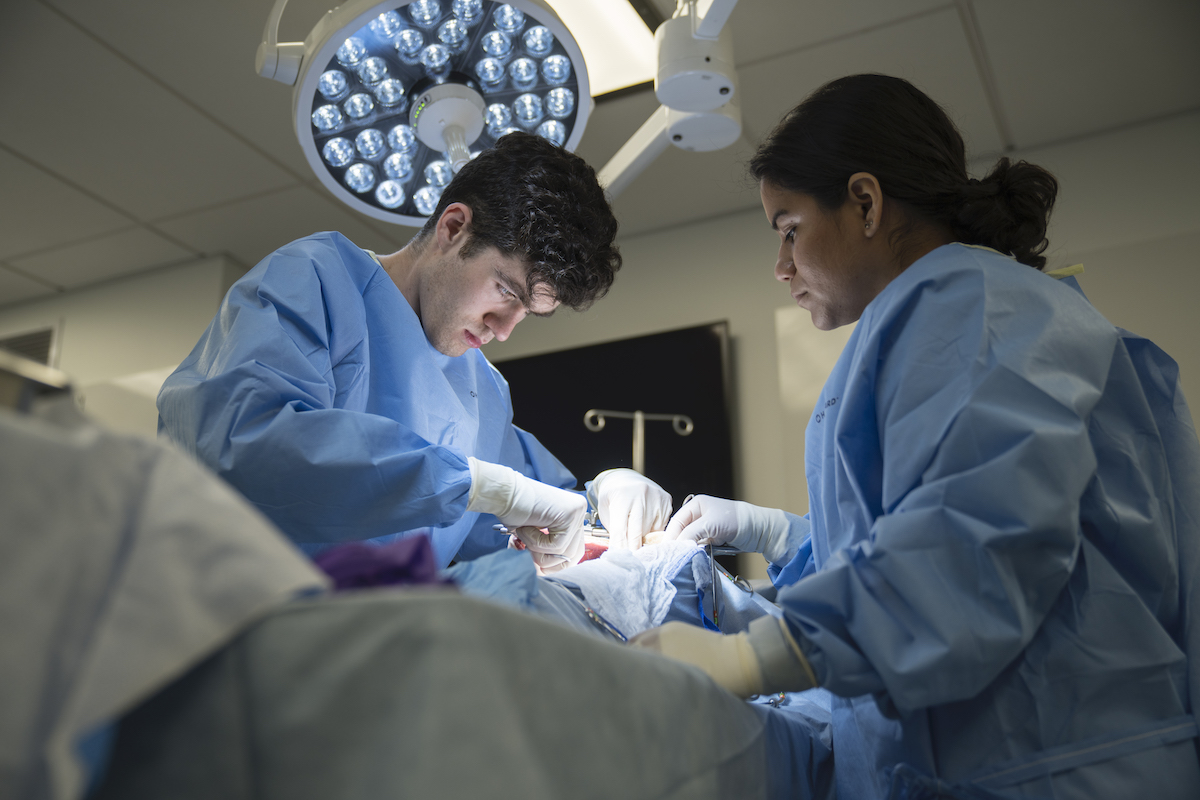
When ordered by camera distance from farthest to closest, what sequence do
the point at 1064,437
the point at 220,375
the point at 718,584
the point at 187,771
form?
the point at 718,584 < the point at 220,375 < the point at 1064,437 < the point at 187,771

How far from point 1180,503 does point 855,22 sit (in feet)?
6.29

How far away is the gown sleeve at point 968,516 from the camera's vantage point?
2.90 ft

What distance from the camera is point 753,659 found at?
0.97 metres

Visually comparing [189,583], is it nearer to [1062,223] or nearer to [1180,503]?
[1180,503]

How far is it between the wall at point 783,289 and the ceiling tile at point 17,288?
214 centimetres

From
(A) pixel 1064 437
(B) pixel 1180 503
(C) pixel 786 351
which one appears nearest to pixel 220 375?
(A) pixel 1064 437

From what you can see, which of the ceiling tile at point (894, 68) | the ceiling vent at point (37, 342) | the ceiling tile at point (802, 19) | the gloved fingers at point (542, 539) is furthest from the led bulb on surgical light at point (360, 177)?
the ceiling vent at point (37, 342)

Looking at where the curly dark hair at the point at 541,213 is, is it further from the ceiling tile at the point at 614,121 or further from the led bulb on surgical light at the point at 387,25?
the ceiling tile at the point at 614,121

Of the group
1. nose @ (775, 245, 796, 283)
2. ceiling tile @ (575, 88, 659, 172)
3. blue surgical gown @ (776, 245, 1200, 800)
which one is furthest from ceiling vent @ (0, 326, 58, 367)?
blue surgical gown @ (776, 245, 1200, 800)

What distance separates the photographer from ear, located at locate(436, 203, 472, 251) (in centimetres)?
193

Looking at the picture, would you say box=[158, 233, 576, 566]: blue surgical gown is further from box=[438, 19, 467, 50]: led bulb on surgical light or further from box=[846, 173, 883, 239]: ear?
box=[846, 173, 883, 239]: ear

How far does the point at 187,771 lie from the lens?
453 millimetres

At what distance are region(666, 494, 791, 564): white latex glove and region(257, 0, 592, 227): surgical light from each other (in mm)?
834

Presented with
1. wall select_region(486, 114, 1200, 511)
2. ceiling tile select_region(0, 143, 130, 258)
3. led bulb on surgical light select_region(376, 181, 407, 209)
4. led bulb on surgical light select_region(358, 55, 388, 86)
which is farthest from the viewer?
ceiling tile select_region(0, 143, 130, 258)
